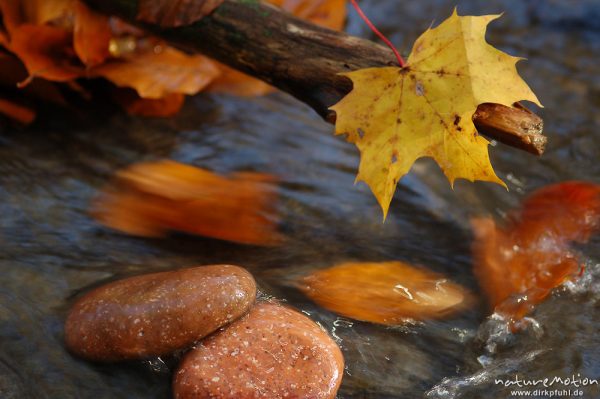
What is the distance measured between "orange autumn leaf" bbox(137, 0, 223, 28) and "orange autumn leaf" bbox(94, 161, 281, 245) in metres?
0.65

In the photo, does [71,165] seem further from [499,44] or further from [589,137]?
[499,44]

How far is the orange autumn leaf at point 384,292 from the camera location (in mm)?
2404

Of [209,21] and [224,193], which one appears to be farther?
[224,193]

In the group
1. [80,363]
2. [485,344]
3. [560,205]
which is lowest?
[80,363]

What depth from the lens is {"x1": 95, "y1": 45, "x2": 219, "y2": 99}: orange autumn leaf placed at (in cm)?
335

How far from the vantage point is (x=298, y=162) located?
3.45 m

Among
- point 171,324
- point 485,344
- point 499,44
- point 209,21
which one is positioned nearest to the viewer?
point 171,324

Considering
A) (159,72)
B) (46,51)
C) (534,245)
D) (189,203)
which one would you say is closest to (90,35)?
(46,51)

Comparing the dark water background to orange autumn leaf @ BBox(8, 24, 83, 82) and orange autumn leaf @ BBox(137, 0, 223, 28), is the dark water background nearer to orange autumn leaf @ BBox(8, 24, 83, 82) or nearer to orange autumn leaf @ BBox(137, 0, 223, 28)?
orange autumn leaf @ BBox(8, 24, 83, 82)

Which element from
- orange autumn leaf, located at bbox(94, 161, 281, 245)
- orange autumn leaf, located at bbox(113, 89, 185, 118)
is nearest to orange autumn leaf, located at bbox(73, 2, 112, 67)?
orange autumn leaf, located at bbox(113, 89, 185, 118)

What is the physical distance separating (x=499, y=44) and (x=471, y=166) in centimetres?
305

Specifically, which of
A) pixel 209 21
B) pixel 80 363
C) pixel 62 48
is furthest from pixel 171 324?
pixel 62 48

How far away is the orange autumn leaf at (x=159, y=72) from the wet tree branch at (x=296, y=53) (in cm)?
36

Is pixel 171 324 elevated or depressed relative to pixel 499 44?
depressed
